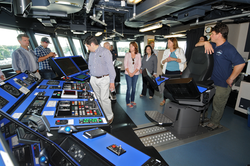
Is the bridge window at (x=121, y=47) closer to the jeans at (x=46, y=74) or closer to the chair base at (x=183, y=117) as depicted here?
the jeans at (x=46, y=74)

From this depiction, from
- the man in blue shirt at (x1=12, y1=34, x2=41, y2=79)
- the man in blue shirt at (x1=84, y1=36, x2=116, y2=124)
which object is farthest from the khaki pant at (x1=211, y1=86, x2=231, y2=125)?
the man in blue shirt at (x1=12, y1=34, x2=41, y2=79)

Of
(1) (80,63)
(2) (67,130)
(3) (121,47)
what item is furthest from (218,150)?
(3) (121,47)

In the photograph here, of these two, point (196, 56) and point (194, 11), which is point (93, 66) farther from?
point (194, 11)

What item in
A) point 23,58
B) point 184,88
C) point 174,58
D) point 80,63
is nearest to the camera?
point 184,88

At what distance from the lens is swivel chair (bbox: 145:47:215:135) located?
81.9 inches

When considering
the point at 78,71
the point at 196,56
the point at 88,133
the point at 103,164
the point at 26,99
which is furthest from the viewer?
the point at 78,71

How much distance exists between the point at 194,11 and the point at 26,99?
171 inches

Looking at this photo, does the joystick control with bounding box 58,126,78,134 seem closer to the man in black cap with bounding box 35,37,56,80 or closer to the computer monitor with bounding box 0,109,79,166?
the computer monitor with bounding box 0,109,79,166

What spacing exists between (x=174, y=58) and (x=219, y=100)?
129 cm

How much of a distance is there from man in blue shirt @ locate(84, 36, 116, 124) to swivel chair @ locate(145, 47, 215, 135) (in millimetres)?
920

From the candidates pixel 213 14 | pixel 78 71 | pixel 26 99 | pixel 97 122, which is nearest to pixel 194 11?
pixel 213 14

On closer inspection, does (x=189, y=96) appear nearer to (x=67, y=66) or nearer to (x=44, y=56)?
(x=67, y=66)

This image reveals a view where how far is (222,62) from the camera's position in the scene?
238cm

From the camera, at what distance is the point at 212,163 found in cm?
190
